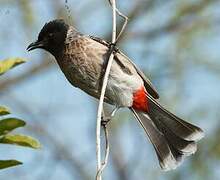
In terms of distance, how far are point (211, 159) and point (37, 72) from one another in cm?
248

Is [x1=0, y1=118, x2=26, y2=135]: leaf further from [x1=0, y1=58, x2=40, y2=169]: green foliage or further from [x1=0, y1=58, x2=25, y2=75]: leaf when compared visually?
[x1=0, y1=58, x2=25, y2=75]: leaf

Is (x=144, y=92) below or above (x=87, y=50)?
below

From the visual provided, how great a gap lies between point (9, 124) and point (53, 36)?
2.06m

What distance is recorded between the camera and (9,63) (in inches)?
92.0

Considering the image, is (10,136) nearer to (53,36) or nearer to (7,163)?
(7,163)

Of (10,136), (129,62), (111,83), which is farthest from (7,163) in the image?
(129,62)

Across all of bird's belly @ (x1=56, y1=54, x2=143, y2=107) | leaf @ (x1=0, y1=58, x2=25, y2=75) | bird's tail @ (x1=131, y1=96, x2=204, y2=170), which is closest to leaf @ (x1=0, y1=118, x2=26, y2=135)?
leaf @ (x1=0, y1=58, x2=25, y2=75)

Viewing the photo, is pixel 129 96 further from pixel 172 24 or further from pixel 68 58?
pixel 172 24

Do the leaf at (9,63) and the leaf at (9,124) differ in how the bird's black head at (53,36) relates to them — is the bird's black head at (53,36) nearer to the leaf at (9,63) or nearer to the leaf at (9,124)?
the leaf at (9,63)

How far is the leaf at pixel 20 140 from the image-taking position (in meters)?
2.22

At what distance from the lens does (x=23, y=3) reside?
7383 mm

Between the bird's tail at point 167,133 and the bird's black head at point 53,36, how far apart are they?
627mm

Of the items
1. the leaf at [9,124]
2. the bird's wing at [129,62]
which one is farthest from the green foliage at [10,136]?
the bird's wing at [129,62]

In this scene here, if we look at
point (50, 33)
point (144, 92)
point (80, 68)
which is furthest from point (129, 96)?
point (50, 33)
